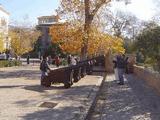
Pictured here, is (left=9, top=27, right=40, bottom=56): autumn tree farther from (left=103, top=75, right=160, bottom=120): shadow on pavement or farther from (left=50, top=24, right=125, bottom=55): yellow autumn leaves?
(left=103, top=75, right=160, bottom=120): shadow on pavement

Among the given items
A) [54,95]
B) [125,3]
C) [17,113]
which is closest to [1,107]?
[17,113]

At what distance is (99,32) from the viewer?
1539 inches

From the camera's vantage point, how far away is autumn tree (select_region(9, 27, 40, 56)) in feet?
243

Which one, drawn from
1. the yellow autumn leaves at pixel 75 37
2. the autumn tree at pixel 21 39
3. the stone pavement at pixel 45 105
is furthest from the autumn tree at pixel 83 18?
the autumn tree at pixel 21 39

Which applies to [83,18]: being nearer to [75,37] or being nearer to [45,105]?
[75,37]

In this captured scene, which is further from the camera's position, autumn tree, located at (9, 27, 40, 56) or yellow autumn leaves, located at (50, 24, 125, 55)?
autumn tree, located at (9, 27, 40, 56)

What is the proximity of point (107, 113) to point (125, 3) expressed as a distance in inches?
1038

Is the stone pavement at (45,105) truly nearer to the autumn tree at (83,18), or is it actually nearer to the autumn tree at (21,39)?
the autumn tree at (83,18)

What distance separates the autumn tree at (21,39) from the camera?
74.0 metres

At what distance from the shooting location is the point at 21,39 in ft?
255

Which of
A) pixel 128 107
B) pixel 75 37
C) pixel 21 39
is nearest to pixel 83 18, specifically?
pixel 75 37

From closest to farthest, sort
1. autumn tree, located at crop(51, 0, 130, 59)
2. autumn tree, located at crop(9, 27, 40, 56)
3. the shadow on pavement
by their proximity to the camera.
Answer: the shadow on pavement < autumn tree, located at crop(51, 0, 130, 59) < autumn tree, located at crop(9, 27, 40, 56)

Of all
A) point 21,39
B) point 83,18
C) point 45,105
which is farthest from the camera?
point 21,39

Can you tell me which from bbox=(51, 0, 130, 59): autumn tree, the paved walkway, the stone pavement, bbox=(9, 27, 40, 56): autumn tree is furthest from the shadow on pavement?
bbox=(9, 27, 40, 56): autumn tree
